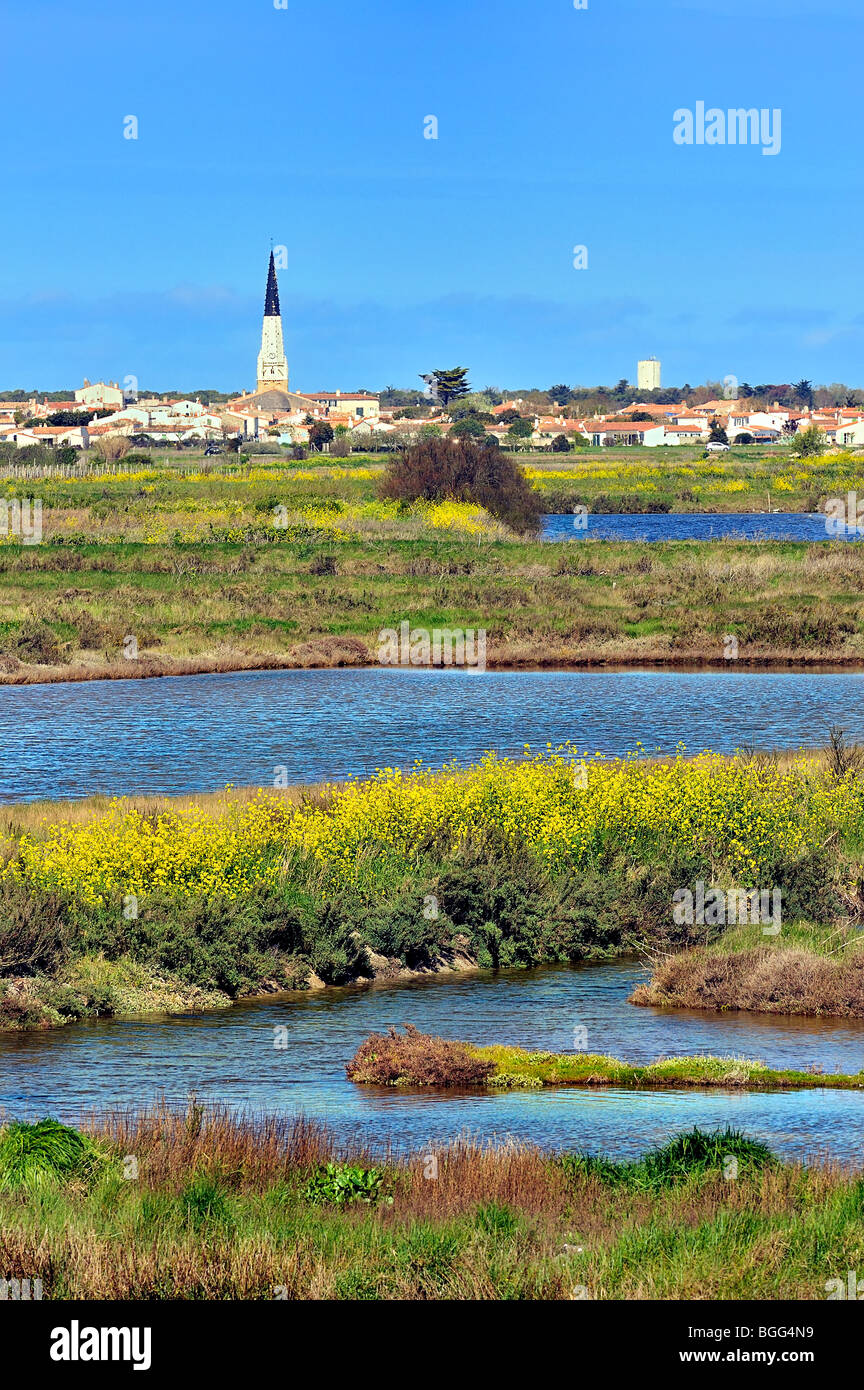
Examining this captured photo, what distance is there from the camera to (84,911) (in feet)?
70.5

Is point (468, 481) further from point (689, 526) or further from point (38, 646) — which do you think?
point (38, 646)

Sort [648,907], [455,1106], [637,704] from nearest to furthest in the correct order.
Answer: [455,1106] < [648,907] < [637,704]

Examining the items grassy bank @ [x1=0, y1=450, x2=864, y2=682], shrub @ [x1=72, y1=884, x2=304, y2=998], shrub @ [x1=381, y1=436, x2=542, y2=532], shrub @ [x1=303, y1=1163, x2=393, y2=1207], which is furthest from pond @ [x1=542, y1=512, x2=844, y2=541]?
shrub @ [x1=303, y1=1163, x2=393, y2=1207]

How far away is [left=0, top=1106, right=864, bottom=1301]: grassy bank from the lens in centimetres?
1005

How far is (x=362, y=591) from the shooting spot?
232 feet

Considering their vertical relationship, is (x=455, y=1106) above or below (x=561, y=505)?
below

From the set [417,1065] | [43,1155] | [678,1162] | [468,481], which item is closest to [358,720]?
[417,1065]

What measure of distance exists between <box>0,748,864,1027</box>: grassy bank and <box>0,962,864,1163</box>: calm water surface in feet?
2.15

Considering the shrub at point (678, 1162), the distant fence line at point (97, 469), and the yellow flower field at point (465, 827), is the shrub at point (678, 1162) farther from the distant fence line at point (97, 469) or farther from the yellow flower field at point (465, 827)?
the distant fence line at point (97, 469)

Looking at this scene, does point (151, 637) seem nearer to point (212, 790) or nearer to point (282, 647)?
point (282, 647)

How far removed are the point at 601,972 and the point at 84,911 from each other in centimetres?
723

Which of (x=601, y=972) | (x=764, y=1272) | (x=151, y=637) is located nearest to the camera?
(x=764, y=1272)

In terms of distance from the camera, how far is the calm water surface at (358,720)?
3775cm
